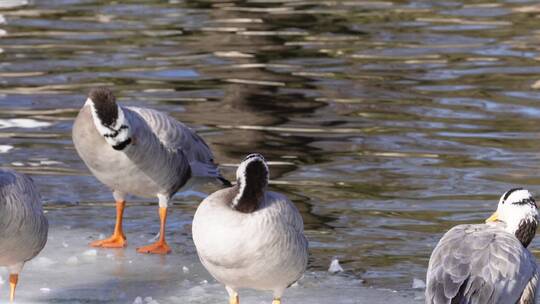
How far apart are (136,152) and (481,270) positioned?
3764 millimetres

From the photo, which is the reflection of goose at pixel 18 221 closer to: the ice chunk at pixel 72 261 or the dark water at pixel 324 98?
the ice chunk at pixel 72 261

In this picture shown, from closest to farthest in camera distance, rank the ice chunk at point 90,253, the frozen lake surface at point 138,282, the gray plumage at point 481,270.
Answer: the gray plumage at point 481,270 < the frozen lake surface at point 138,282 < the ice chunk at point 90,253

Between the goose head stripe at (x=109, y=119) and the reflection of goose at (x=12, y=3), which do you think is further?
the reflection of goose at (x=12, y=3)

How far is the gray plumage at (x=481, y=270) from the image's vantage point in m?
7.15

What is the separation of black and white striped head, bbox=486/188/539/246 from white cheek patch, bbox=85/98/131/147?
323 centimetres

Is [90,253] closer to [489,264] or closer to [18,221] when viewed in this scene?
[18,221]

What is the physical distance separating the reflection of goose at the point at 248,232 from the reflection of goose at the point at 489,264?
37.1 inches

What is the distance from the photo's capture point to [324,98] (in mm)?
17812

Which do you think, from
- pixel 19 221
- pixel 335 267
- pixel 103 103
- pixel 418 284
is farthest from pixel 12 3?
pixel 19 221

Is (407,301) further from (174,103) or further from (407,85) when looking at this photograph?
(407,85)

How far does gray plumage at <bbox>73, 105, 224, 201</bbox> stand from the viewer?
10156 mm

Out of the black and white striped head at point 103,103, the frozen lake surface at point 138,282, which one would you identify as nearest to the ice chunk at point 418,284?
the frozen lake surface at point 138,282

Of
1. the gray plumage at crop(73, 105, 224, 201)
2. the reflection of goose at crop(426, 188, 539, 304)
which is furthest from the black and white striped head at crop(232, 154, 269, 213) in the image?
the gray plumage at crop(73, 105, 224, 201)

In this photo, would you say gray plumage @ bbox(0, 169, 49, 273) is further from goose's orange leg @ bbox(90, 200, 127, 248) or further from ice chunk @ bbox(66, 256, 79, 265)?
goose's orange leg @ bbox(90, 200, 127, 248)
